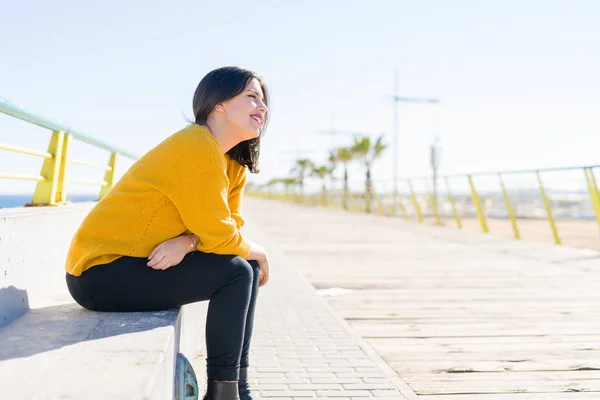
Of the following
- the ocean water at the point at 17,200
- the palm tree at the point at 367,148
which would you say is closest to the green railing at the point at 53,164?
the ocean water at the point at 17,200

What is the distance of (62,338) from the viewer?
65.7 inches

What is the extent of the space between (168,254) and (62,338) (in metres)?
0.38

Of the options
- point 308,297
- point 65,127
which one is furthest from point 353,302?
point 65,127

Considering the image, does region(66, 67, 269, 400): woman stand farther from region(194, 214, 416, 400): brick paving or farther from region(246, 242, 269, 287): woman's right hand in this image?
region(194, 214, 416, 400): brick paving

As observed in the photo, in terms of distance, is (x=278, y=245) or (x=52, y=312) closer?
(x=52, y=312)

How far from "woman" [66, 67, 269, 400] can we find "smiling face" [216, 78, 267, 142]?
0.54ft

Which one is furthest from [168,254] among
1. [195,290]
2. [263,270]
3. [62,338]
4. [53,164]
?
[53,164]

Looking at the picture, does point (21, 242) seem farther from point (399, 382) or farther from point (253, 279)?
point (399, 382)

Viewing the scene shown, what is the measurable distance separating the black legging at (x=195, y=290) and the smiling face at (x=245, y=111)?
1.54ft

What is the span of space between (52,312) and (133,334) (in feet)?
1.65

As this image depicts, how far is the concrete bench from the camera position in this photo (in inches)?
51.3

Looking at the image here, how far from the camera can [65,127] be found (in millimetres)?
3287

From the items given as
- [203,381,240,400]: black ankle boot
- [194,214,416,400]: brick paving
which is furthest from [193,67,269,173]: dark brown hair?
[194,214,416,400]: brick paving

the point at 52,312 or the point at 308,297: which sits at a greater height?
the point at 52,312
